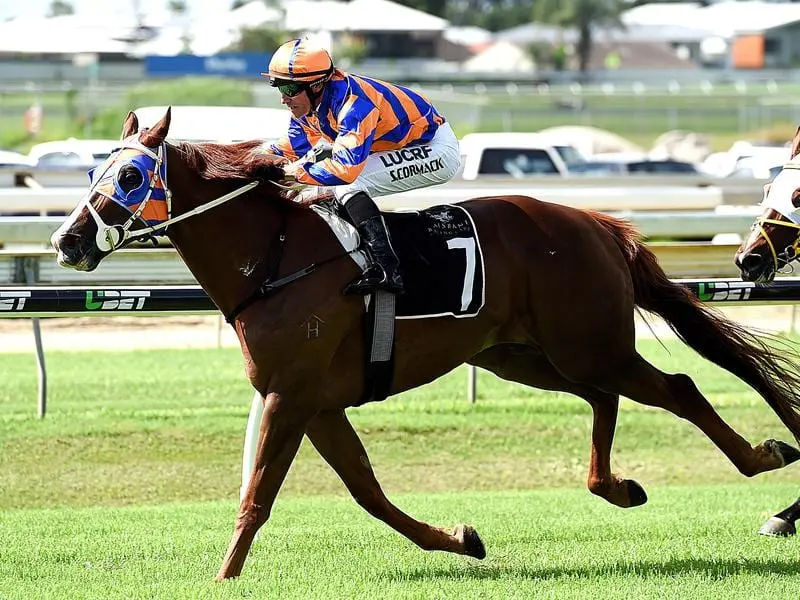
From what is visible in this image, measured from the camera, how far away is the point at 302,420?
219 inches

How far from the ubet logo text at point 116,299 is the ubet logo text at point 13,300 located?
12.4 inches

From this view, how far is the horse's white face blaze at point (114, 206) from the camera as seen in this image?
539cm

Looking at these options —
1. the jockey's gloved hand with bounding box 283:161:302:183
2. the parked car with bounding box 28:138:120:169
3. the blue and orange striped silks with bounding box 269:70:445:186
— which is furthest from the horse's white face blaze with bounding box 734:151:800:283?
the parked car with bounding box 28:138:120:169

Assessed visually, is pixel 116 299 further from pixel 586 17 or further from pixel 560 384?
pixel 586 17

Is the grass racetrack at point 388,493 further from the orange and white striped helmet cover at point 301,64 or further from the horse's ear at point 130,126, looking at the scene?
the orange and white striped helmet cover at point 301,64

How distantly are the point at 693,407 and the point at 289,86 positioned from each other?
2326 millimetres

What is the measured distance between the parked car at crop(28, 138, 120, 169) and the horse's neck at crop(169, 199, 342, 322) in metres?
13.3

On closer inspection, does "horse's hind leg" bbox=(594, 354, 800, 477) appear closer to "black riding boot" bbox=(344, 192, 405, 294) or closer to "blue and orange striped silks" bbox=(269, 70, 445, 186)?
"black riding boot" bbox=(344, 192, 405, 294)

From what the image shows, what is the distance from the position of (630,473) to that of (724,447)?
8.72 ft

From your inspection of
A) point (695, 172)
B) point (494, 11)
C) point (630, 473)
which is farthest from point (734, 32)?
point (630, 473)

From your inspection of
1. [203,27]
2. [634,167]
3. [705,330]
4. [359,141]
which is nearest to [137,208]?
[359,141]

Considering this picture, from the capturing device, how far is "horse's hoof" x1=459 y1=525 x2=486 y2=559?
5840 millimetres

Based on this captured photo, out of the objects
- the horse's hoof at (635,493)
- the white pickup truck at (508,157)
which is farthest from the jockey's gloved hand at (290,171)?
the white pickup truck at (508,157)

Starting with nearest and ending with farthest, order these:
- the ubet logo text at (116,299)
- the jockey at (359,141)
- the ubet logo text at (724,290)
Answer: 1. the jockey at (359,141)
2. the ubet logo text at (116,299)
3. the ubet logo text at (724,290)
